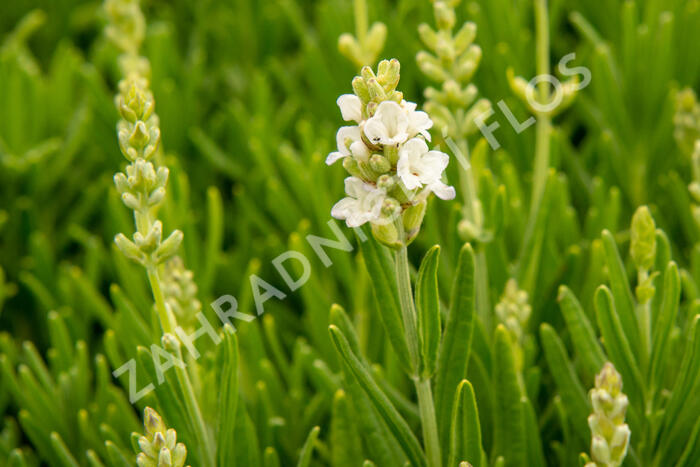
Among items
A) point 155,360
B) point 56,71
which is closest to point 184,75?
point 56,71

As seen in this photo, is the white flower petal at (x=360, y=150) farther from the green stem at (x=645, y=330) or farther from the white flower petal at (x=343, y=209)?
the green stem at (x=645, y=330)

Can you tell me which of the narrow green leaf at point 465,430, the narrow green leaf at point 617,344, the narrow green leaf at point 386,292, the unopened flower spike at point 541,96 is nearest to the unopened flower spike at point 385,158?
the narrow green leaf at point 386,292

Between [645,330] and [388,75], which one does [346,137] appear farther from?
[645,330]

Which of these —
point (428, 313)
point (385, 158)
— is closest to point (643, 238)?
point (428, 313)

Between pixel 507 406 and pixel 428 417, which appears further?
pixel 507 406

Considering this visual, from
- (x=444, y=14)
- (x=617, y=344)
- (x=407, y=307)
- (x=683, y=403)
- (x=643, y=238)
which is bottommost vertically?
(x=683, y=403)

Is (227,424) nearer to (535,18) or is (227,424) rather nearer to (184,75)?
(184,75)

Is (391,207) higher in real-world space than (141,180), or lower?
lower
